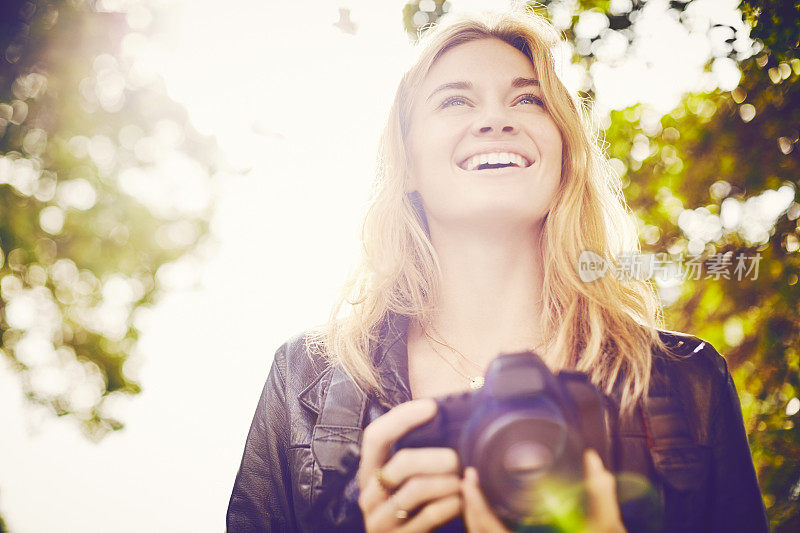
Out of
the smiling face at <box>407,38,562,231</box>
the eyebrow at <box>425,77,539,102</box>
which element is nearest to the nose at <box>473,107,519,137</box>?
the smiling face at <box>407,38,562,231</box>

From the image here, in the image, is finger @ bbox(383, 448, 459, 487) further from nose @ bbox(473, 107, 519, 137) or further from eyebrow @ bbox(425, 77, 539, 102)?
eyebrow @ bbox(425, 77, 539, 102)

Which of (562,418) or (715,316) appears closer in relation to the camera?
(562,418)

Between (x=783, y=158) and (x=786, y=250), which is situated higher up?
(x=783, y=158)

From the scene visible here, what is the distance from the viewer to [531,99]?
1.47m

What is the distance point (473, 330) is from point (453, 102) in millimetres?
677

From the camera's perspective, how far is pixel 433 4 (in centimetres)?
228

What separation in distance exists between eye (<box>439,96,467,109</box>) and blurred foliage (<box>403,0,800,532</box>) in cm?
99

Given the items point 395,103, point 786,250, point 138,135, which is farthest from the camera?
point 138,135

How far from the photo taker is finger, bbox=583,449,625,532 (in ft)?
3.07

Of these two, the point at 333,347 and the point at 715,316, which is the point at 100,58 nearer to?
the point at 333,347

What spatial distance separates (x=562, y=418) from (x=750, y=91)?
6.41ft

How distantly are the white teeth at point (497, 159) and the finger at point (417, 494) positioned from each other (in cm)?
81

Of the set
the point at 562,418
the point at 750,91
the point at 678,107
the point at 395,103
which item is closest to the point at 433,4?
the point at 395,103

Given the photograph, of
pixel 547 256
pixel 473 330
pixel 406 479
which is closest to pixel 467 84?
pixel 547 256
